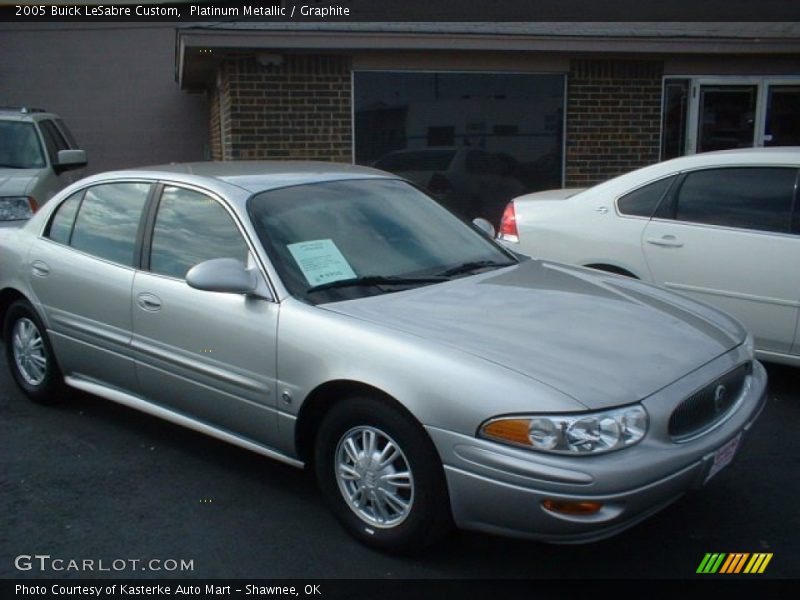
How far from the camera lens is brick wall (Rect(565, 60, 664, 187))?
10.2m

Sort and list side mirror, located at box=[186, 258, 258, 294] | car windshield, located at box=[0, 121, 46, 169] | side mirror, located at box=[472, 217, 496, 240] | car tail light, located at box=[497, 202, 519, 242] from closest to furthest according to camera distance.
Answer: side mirror, located at box=[186, 258, 258, 294]
side mirror, located at box=[472, 217, 496, 240]
car tail light, located at box=[497, 202, 519, 242]
car windshield, located at box=[0, 121, 46, 169]

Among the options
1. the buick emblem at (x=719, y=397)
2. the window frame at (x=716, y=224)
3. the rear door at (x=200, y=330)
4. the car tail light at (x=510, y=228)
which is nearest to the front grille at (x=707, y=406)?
the buick emblem at (x=719, y=397)

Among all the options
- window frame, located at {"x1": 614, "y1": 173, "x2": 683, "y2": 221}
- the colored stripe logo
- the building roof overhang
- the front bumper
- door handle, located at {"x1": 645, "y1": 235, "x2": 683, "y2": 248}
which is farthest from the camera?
the building roof overhang

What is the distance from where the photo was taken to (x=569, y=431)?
120 inches

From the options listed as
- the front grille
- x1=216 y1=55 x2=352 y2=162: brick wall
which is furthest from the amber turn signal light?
x1=216 y1=55 x2=352 y2=162: brick wall

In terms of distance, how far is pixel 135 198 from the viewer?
4.81m

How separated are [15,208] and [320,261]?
18.2 ft

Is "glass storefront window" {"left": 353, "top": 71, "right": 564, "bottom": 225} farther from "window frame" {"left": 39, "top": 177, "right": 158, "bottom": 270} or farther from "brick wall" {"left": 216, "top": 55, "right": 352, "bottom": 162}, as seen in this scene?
"window frame" {"left": 39, "top": 177, "right": 158, "bottom": 270}

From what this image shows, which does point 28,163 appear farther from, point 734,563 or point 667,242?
point 734,563

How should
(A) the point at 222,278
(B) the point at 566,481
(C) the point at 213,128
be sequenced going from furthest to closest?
(C) the point at 213,128, (A) the point at 222,278, (B) the point at 566,481

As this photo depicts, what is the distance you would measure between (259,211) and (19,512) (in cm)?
178

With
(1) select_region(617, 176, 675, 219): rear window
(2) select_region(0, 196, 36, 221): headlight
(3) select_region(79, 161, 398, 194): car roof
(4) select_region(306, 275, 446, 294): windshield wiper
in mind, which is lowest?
(2) select_region(0, 196, 36, 221): headlight

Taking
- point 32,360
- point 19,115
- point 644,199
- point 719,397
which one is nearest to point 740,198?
point 644,199

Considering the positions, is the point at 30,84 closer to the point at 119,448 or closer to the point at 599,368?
the point at 119,448
